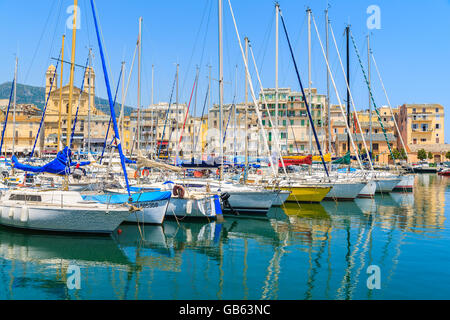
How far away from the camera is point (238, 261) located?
47.5 feet

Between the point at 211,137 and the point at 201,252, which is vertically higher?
the point at 211,137

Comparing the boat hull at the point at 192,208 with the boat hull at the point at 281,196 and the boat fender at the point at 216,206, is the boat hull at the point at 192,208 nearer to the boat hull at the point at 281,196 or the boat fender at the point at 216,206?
the boat fender at the point at 216,206

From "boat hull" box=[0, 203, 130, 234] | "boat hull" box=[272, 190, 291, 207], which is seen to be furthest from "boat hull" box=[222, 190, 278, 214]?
"boat hull" box=[0, 203, 130, 234]

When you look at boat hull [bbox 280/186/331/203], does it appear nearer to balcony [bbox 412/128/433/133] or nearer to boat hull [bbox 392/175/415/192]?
boat hull [bbox 392/175/415/192]

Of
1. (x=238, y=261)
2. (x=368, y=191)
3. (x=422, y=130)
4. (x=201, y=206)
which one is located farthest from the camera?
(x=422, y=130)

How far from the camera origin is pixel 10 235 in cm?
1805

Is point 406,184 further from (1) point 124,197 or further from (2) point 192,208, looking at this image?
(1) point 124,197

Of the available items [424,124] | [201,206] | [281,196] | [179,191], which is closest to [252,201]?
[281,196]

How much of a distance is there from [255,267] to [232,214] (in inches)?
427

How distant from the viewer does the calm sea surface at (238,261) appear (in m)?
11.5

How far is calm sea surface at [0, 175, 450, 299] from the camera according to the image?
11.5 meters
